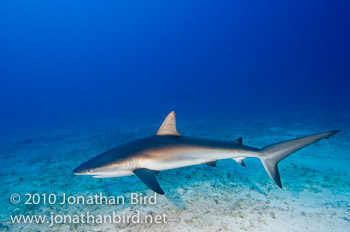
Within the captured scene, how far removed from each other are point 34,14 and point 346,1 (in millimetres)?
223447

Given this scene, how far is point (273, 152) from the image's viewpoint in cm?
331

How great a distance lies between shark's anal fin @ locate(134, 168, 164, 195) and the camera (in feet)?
8.50

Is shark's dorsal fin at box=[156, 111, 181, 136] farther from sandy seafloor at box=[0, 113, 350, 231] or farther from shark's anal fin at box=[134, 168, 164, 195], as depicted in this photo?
sandy seafloor at box=[0, 113, 350, 231]

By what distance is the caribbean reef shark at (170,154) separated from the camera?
3006 millimetres

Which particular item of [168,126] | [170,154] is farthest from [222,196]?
[168,126]

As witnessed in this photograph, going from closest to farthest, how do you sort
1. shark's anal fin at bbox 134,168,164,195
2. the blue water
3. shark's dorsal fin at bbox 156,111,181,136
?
shark's anal fin at bbox 134,168,164,195 < shark's dorsal fin at bbox 156,111,181,136 < the blue water

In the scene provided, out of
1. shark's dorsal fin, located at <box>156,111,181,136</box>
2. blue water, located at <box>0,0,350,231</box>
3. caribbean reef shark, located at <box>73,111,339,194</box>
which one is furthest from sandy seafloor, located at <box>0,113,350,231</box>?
blue water, located at <box>0,0,350,231</box>

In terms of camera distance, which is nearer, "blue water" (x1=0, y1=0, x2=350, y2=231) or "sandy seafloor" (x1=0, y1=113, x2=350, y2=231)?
"sandy seafloor" (x1=0, y1=113, x2=350, y2=231)

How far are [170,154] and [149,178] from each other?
0.57 meters

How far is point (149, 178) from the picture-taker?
9.20ft

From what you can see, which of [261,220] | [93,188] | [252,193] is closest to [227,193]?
[252,193]

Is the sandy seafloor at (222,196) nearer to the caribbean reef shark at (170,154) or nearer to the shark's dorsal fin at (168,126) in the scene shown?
the caribbean reef shark at (170,154)

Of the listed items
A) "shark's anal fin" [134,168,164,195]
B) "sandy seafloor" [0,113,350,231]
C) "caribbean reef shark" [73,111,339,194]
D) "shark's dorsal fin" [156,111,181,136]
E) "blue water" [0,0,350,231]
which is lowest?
"sandy seafloor" [0,113,350,231]

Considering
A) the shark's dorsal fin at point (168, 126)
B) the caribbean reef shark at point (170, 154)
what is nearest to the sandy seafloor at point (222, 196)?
the caribbean reef shark at point (170, 154)
